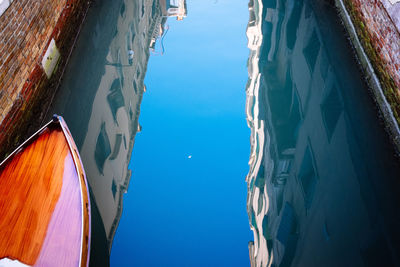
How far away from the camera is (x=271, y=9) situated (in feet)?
26.8

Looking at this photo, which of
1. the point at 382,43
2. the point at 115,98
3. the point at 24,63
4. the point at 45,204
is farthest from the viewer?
the point at 115,98

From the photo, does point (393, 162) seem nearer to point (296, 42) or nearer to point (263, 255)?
point (263, 255)

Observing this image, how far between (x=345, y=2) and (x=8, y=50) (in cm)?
499

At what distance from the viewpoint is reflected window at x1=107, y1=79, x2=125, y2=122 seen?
5430mm

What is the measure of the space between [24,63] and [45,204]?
2.07 meters

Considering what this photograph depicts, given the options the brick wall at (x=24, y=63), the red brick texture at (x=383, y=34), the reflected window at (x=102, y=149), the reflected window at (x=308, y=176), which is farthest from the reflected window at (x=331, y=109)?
the brick wall at (x=24, y=63)

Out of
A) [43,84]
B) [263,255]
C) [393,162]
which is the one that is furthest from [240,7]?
[263,255]

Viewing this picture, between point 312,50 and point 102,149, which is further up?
point 312,50

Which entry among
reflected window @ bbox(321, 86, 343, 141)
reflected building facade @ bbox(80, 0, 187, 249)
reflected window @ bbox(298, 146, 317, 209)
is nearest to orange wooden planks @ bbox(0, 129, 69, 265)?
reflected building facade @ bbox(80, 0, 187, 249)

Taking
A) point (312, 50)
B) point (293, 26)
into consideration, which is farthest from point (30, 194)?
point (293, 26)

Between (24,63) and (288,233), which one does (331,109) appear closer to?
(288,233)

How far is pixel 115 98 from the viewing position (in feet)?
18.5

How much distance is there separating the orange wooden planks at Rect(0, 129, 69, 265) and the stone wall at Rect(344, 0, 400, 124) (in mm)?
3548

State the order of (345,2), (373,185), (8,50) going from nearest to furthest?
(373,185)
(8,50)
(345,2)
